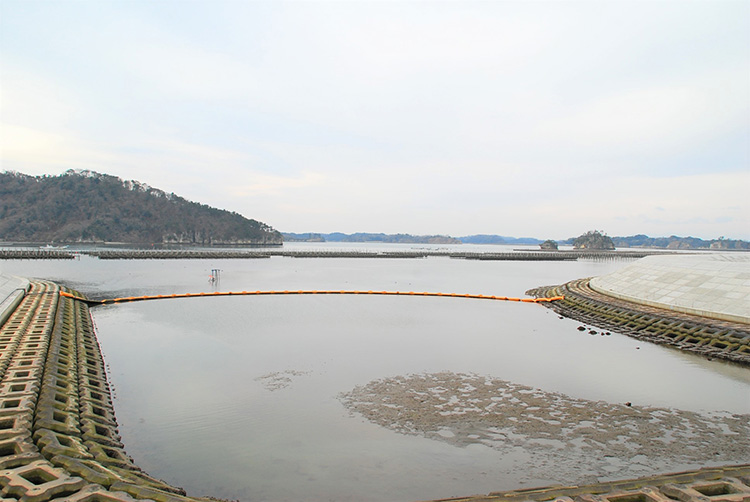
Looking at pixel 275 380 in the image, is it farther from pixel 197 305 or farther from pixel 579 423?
pixel 197 305

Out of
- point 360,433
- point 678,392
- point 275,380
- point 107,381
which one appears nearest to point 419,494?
point 360,433

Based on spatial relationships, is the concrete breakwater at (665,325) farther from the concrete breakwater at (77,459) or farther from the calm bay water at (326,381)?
the concrete breakwater at (77,459)

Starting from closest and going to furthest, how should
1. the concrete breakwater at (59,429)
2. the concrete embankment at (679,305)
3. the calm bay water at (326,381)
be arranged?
1. the concrete breakwater at (59,429)
2. the calm bay water at (326,381)
3. the concrete embankment at (679,305)

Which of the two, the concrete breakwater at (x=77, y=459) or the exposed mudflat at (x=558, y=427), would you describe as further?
the exposed mudflat at (x=558, y=427)

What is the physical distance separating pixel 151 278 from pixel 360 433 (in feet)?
172

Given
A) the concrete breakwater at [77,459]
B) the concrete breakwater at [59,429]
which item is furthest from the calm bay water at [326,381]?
the concrete breakwater at [77,459]

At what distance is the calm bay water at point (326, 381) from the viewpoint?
30.2ft

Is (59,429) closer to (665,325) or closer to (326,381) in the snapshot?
(326,381)

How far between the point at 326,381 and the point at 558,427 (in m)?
7.73

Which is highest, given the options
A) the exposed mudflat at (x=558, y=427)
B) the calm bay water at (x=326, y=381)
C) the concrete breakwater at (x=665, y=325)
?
the concrete breakwater at (x=665, y=325)

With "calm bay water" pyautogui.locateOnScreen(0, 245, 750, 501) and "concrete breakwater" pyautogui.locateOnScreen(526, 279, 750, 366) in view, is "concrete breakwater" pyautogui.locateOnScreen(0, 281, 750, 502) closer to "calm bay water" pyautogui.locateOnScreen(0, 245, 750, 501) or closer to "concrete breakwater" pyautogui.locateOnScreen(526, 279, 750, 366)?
Result: "calm bay water" pyautogui.locateOnScreen(0, 245, 750, 501)

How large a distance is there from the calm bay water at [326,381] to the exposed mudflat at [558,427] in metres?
0.56

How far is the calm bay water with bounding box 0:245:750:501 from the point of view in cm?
920

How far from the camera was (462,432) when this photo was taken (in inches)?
444
